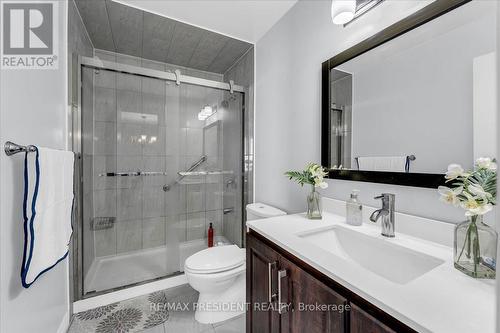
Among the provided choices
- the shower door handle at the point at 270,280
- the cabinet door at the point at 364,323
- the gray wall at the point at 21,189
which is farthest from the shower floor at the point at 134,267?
the cabinet door at the point at 364,323

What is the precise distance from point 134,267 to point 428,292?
2.24 meters

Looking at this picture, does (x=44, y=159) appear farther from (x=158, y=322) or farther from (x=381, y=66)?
(x=381, y=66)

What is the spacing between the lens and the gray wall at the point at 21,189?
2.61 ft

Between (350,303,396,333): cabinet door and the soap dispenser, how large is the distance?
56cm

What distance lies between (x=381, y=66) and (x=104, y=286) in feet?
8.06

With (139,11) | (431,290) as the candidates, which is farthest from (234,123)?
(431,290)

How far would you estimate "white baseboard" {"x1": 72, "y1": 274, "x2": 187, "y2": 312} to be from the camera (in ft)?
5.26

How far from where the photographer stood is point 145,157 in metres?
2.11

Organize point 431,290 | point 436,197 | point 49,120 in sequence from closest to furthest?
point 431,290 → point 436,197 → point 49,120

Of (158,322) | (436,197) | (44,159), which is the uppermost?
(44,159)

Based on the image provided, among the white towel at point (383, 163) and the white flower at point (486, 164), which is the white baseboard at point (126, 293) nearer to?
the white towel at point (383, 163)

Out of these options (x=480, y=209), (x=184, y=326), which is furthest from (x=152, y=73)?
(x=480, y=209)

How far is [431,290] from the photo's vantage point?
1.80 ft

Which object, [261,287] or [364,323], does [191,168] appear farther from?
[364,323]
